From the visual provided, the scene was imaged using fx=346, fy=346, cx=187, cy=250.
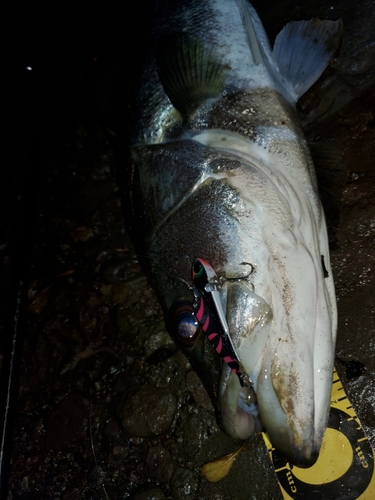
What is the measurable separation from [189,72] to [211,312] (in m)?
1.45

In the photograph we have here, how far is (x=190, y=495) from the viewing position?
2.28 m

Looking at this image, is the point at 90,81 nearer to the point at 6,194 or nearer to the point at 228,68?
the point at 6,194

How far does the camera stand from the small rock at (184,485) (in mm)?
2279

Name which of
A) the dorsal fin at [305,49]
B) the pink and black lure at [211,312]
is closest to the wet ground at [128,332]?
the dorsal fin at [305,49]

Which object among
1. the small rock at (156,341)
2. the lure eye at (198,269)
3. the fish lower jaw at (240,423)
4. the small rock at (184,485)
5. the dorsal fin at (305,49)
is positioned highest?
the dorsal fin at (305,49)

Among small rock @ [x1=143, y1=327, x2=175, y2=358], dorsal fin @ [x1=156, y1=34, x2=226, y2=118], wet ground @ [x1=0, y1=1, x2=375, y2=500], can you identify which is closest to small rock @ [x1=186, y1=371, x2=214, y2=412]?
wet ground @ [x1=0, y1=1, x2=375, y2=500]

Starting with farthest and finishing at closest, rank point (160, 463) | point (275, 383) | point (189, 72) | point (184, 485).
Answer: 1. point (160, 463)
2. point (184, 485)
3. point (189, 72)
4. point (275, 383)

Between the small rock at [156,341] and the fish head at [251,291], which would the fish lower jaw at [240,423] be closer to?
the fish head at [251,291]

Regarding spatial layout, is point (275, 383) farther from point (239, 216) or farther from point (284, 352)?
point (239, 216)

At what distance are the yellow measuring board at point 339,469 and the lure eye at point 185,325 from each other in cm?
99

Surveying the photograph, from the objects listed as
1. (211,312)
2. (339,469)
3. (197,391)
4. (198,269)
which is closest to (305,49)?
(198,269)

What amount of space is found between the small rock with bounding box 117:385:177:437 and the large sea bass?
707 millimetres

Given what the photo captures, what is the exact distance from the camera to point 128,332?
2854mm

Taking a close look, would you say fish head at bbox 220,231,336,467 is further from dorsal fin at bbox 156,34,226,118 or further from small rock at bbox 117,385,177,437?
dorsal fin at bbox 156,34,226,118
